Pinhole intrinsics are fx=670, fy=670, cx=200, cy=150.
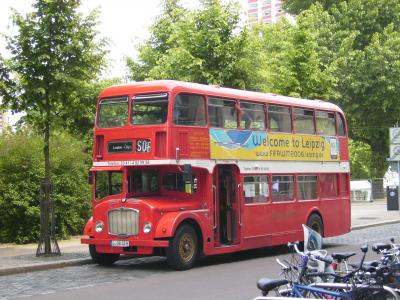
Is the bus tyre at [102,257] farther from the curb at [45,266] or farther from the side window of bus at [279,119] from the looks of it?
the side window of bus at [279,119]

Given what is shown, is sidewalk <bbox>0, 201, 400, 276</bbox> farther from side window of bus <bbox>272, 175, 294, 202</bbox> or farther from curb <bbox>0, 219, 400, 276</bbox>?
side window of bus <bbox>272, 175, 294, 202</bbox>

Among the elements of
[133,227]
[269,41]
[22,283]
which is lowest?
[22,283]

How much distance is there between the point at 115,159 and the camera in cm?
1484

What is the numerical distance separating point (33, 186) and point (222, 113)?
7224mm

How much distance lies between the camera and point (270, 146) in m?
16.9

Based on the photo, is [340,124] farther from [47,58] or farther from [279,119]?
[47,58]

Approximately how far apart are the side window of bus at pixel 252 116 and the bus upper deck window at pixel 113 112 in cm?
292

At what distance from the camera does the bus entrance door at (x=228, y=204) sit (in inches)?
616

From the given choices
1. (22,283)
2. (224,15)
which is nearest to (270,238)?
(22,283)

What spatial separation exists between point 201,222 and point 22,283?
13.2ft

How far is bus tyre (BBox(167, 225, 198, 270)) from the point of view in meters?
13.9

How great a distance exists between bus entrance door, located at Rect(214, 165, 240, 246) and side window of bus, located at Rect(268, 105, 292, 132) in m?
Result: 1.90

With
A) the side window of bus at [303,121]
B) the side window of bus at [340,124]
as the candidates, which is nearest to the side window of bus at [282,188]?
the side window of bus at [303,121]

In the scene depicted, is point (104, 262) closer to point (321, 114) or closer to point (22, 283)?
point (22, 283)
